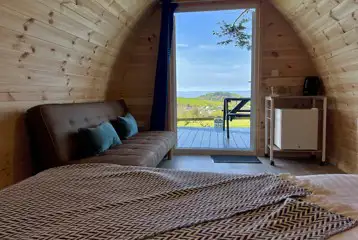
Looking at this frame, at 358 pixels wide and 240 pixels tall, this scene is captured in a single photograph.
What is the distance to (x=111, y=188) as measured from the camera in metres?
1.13

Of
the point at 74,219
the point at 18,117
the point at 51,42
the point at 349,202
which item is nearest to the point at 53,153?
the point at 18,117

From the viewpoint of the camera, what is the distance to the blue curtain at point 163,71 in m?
3.90

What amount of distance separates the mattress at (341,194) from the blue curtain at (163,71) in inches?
116

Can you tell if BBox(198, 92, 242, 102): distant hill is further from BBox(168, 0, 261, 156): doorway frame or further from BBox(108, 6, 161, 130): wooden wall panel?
BBox(108, 6, 161, 130): wooden wall panel

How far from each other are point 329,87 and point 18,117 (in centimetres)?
347

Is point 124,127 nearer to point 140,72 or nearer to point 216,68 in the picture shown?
point 140,72

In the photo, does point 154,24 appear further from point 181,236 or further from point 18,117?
point 181,236

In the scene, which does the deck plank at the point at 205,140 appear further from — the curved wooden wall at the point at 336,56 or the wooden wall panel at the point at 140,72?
the curved wooden wall at the point at 336,56

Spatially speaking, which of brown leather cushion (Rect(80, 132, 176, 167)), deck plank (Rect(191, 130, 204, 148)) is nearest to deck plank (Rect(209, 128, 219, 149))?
deck plank (Rect(191, 130, 204, 148))

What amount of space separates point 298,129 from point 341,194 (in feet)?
8.50

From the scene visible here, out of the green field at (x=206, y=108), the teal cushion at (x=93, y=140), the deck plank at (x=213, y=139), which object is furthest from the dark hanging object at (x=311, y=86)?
the teal cushion at (x=93, y=140)

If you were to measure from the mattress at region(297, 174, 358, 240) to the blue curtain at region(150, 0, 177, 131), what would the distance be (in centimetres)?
294

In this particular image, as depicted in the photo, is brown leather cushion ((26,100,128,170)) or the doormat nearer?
brown leather cushion ((26,100,128,170))

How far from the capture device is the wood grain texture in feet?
6.23
